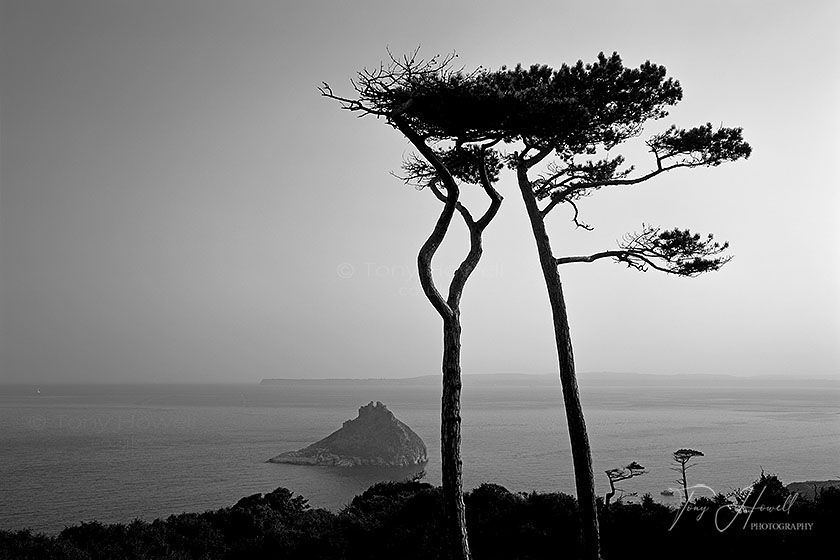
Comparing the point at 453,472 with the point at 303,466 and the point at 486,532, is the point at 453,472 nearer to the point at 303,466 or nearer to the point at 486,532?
the point at 486,532

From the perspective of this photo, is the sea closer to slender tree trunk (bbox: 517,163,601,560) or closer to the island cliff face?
the island cliff face

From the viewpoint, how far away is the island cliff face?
39.9m

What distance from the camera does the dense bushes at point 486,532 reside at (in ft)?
22.7

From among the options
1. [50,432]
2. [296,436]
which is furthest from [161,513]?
[50,432]

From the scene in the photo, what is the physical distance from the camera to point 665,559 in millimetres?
7023

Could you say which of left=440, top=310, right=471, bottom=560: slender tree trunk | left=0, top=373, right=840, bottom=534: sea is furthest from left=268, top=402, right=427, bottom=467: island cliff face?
left=440, top=310, right=471, bottom=560: slender tree trunk

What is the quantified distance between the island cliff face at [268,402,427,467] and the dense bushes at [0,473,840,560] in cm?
3032

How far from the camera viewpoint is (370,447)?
40.8m

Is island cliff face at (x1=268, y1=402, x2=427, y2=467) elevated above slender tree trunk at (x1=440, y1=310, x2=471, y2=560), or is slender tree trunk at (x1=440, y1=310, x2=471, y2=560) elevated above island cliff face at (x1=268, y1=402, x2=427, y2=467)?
slender tree trunk at (x1=440, y1=310, x2=471, y2=560)

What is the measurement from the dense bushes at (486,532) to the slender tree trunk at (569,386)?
→ 90 cm

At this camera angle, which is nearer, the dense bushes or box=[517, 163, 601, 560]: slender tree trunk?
box=[517, 163, 601, 560]: slender tree trunk

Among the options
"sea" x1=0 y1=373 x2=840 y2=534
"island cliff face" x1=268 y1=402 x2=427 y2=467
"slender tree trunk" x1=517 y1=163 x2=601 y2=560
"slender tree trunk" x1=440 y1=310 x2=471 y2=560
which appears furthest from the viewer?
"island cliff face" x1=268 y1=402 x2=427 y2=467

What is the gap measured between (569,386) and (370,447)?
116 ft

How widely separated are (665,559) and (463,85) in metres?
5.41
